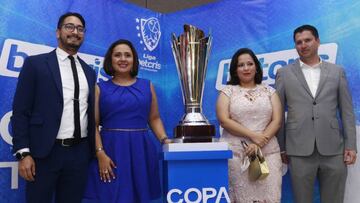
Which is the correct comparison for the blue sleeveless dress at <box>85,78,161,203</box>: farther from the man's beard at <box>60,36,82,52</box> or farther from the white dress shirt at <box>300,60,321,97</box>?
the white dress shirt at <box>300,60,321,97</box>

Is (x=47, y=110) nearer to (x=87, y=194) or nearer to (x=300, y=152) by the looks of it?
(x=87, y=194)

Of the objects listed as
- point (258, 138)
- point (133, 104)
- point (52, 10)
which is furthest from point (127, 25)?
point (258, 138)

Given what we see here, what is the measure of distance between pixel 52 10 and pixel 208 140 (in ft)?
4.93

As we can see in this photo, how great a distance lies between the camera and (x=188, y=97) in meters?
2.00

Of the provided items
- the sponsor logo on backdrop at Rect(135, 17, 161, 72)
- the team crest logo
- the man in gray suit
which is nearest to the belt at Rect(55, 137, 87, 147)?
the man in gray suit

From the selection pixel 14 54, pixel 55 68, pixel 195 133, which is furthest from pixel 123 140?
pixel 14 54

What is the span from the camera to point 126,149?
193 cm

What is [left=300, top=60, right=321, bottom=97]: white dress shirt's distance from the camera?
2273 mm

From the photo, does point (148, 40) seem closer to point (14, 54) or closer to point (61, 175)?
point (14, 54)

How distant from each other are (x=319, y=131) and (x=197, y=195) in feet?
2.92

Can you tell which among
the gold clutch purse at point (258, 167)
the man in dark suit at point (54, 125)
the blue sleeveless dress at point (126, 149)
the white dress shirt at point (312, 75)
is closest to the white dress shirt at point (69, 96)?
the man in dark suit at point (54, 125)

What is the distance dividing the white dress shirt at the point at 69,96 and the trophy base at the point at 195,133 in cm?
50

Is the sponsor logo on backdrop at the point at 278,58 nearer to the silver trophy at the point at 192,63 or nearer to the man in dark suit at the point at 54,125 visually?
the silver trophy at the point at 192,63

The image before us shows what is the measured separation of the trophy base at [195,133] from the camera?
1.85 meters
